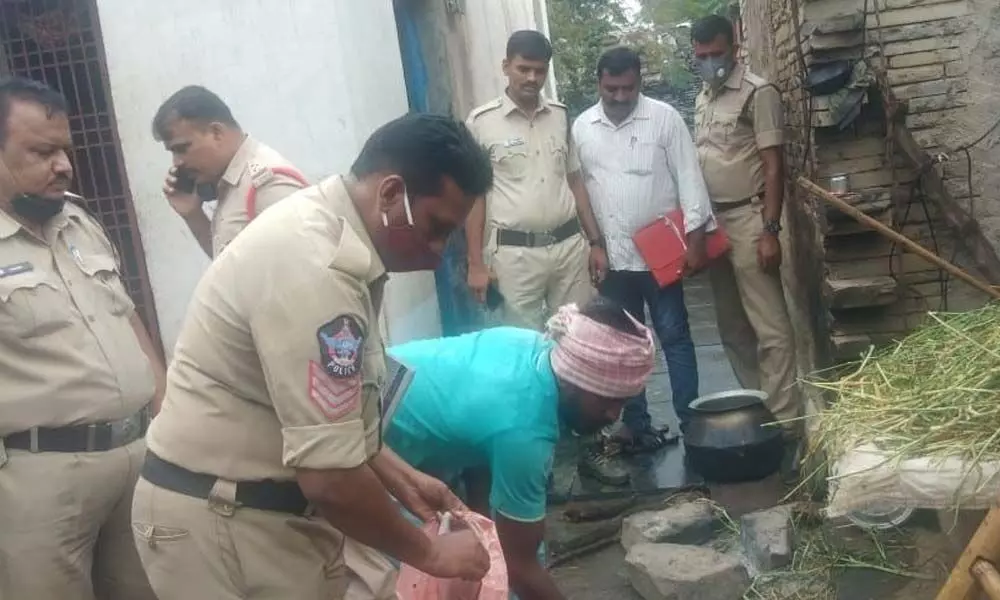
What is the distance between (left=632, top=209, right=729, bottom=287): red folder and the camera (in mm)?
5508

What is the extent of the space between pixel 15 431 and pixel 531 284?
2.92 meters

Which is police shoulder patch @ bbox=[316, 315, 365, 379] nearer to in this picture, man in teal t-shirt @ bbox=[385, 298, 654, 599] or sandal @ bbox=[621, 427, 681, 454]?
man in teal t-shirt @ bbox=[385, 298, 654, 599]

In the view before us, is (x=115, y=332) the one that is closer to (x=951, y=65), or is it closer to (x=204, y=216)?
(x=204, y=216)

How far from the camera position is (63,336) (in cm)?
306

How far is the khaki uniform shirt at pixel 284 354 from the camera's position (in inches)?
74.3

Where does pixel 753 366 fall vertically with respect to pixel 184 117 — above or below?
below

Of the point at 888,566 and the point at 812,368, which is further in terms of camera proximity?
the point at 812,368

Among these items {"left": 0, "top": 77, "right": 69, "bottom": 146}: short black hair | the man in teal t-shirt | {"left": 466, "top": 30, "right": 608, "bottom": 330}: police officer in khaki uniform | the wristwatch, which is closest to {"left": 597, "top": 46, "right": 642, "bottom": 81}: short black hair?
{"left": 466, "top": 30, "right": 608, "bottom": 330}: police officer in khaki uniform

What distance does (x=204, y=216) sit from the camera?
4086 millimetres

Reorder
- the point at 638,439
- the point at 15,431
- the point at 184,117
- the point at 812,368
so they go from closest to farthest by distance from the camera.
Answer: the point at 15,431 → the point at 184,117 → the point at 638,439 → the point at 812,368

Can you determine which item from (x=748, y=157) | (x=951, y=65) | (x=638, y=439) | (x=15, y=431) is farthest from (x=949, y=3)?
(x=15, y=431)

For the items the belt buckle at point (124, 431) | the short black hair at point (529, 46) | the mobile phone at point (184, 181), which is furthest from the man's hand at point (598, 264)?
the belt buckle at point (124, 431)

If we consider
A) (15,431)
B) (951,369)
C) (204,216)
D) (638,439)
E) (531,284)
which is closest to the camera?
(951,369)

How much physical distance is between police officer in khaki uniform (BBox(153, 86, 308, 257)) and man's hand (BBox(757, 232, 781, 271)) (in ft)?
8.90
